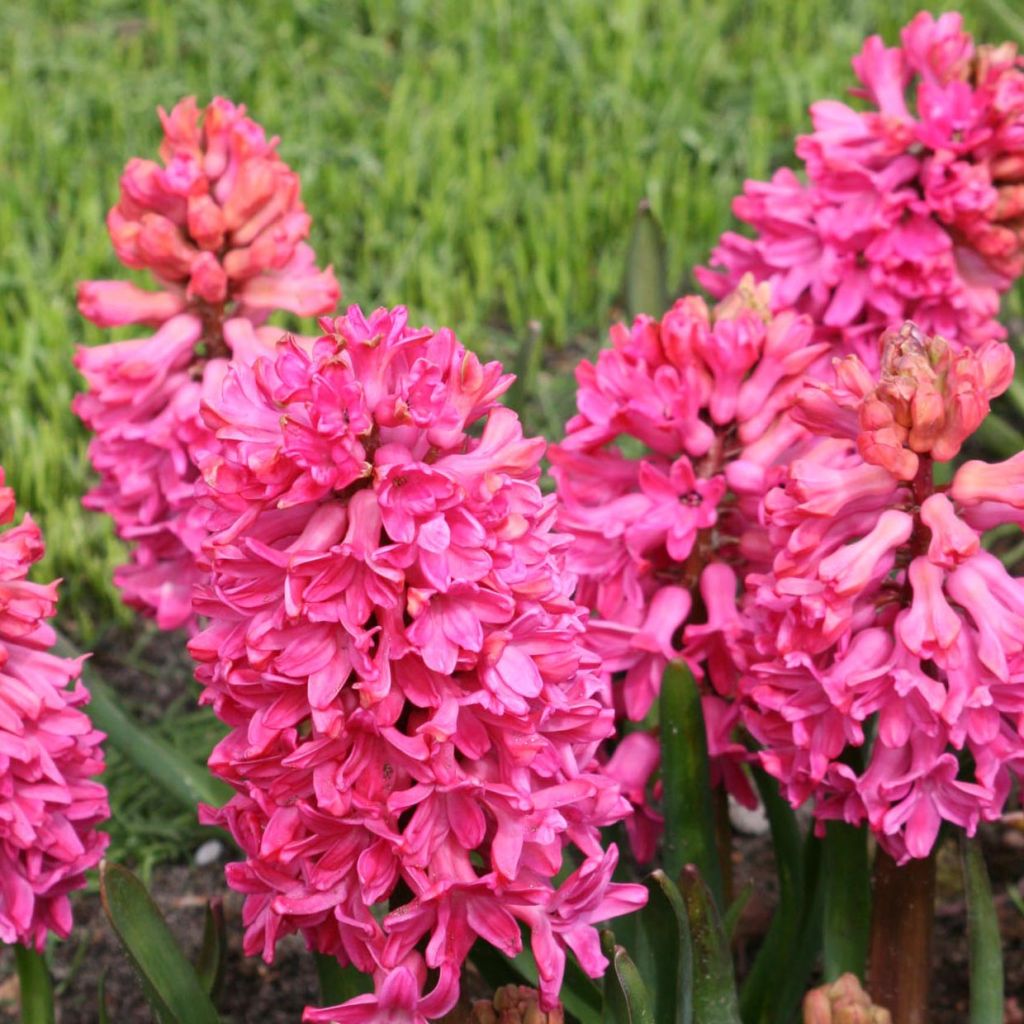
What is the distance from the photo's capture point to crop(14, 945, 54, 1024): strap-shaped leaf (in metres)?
2.11

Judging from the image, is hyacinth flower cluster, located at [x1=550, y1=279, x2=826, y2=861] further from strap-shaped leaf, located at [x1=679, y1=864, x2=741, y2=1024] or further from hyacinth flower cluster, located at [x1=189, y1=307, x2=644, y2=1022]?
hyacinth flower cluster, located at [x1=189, y1=307, x2=644, y2=1022]

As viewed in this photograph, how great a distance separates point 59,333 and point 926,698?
2.56 meters

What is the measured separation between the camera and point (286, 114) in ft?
14.9

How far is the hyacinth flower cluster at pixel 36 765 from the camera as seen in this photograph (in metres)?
1.84

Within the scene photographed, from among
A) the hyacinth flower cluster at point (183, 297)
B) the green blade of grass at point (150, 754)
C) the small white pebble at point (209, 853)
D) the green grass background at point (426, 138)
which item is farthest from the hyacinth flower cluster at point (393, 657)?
the green grass background at point (426, 138)

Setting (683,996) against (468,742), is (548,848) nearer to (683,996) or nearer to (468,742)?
(468,742)

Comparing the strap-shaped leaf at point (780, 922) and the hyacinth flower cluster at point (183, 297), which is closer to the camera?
the strap-shaped leaf at point (780, 922)

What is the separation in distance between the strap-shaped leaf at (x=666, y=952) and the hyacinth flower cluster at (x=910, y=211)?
0.89 metres

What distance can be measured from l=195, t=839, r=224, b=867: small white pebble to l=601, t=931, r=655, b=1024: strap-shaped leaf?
1.26m

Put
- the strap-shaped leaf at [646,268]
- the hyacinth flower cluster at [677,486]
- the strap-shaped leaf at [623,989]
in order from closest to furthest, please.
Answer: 1. the strap-shaped leaf at [623,989]
2. the hyacinth flower cluster at [677,486]
3. the strap-shaped leaf at [646,268]

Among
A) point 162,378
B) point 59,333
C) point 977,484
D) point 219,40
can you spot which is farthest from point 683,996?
point 219,40

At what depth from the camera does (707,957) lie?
6.34 ft

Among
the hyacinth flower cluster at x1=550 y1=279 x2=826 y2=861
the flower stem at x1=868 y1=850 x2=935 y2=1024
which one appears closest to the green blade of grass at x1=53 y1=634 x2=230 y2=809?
the hyacinth flower cluster at x1=550 y1=279 x2=826 y2=861

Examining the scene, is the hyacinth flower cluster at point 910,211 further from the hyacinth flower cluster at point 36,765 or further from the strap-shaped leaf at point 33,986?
the strap-shaped leaf at point 33,986
